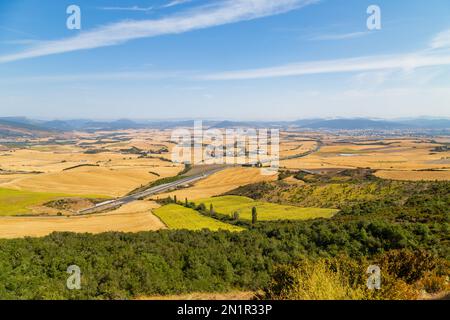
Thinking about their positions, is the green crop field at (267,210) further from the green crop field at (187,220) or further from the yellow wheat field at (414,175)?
the yellow wheat field at (414,175)

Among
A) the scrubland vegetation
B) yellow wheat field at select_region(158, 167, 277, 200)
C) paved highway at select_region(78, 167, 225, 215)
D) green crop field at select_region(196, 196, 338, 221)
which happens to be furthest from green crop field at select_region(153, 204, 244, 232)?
yellow wheat field at select_region(158, 167, 277, 200)

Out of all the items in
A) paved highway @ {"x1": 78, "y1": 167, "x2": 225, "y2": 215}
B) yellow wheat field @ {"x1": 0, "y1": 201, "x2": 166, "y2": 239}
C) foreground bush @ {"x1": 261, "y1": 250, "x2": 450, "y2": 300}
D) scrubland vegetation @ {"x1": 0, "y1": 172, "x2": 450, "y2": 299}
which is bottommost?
paved highway @ {"x1": 78, "y1": 167, "x2": 225, "y2": 215}

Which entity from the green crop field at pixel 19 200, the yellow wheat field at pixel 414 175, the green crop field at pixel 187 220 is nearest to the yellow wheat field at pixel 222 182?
the green crop field at pixel 187 220

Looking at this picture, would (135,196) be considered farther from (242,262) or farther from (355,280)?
(355,280)

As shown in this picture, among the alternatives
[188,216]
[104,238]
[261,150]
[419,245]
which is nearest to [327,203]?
[188,216]

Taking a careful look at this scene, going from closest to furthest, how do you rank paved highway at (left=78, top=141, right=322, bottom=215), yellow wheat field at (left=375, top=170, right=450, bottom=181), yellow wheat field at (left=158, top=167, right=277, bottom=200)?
paved highway at (left=78, top=141, right=322, bottom=215), yellow wheat field at (left=375, top=170, right=450, bottom=181), yellow wheat field at (left=158, top=167, right=277, bottom=200)

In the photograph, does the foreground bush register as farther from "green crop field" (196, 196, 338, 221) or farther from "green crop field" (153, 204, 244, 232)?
"green crop field" (196, 196, 338, 221)
